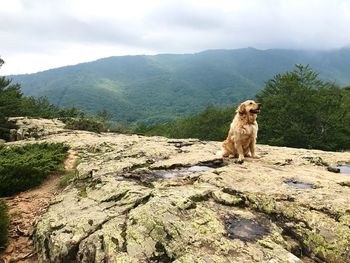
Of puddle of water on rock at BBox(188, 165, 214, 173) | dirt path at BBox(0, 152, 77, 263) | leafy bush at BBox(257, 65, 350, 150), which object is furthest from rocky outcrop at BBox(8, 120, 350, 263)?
leafy bush at BBox(257, 65, 350, 150)

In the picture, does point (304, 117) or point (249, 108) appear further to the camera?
point (304, 117)

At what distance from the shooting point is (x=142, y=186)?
8.98m

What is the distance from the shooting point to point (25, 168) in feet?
40.7

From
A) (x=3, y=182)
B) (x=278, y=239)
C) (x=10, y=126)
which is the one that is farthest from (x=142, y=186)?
(x=10, y=126)

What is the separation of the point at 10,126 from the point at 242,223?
30.5 meters

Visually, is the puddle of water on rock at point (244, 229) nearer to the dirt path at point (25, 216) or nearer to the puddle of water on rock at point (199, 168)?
the puddle of water on rock at point (199, 168)

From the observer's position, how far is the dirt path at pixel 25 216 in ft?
26.6

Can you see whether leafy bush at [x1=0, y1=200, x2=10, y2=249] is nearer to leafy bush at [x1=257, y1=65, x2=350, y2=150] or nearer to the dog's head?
the dog's head

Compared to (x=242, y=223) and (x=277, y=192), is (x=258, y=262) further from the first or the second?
(x=277, y=192)

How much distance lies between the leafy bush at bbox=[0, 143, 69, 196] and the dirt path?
0.30 meters

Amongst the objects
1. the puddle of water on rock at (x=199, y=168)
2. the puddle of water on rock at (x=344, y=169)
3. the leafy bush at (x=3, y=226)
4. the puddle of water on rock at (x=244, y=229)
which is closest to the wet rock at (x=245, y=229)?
the puddle of water on rock at (x=244, y=229)

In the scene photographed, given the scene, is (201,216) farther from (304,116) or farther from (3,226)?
(304,116)

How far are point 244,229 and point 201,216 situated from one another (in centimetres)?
83

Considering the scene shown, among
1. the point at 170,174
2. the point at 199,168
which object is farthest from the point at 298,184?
the point at 170,174
